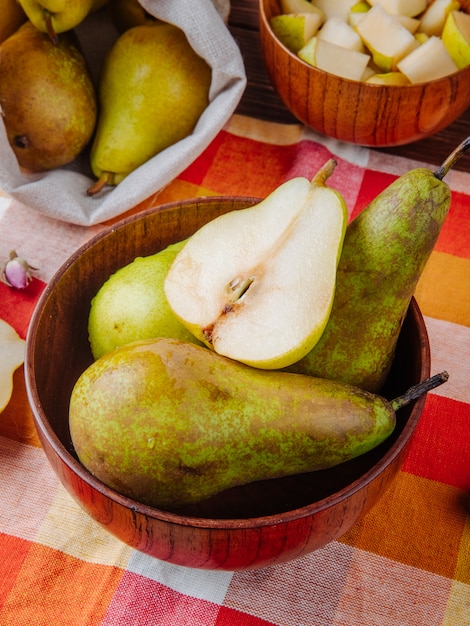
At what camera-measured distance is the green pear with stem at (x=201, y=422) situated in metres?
0.41

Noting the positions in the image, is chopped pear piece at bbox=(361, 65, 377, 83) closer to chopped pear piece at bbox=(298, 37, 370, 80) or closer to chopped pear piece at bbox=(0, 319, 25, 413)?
chopped pear piece at bbox=(298, 37, 370, 80)

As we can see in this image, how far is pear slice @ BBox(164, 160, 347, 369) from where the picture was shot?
0.45m

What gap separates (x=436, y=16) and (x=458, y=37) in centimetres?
7

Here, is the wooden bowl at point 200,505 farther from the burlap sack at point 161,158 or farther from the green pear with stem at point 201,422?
the burlap sack at point 161,158

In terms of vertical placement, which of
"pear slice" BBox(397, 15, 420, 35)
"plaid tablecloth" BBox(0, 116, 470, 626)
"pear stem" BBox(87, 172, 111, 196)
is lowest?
"plaid tablecloth" BBox(0, 116, 470, 626)

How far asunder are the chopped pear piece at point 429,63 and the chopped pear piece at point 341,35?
6 centimetres

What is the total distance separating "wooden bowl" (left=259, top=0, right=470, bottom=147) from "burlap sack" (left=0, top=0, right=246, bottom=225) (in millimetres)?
52

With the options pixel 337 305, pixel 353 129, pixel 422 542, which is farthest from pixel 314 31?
pixel 422 542

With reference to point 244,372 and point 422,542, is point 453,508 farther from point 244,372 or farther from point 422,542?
point 244,372

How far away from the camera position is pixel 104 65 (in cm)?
82

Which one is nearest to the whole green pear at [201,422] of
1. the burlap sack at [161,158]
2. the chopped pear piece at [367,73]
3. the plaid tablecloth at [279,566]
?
the plaid tablecloth at [279,566]

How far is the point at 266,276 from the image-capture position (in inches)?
18.5

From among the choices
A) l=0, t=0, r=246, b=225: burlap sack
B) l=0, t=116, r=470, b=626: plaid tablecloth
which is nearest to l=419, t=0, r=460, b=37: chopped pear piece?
l=0, t=0, r=246, b=225: burlap sack

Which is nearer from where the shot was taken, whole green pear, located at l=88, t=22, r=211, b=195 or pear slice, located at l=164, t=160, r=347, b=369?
pear slice, located at l=164, t=160, r=347, b=369
